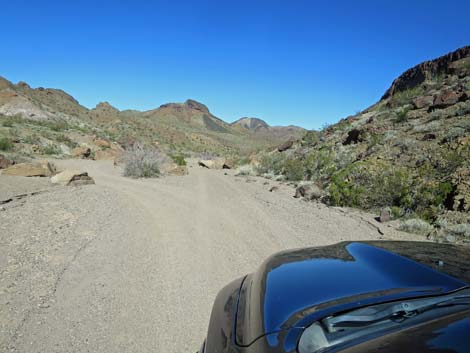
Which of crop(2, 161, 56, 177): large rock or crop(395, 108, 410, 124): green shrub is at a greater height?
crop(395, 108, 410, 124): green shrub

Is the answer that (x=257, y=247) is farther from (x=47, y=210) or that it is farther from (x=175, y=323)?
(x=47, y=210)

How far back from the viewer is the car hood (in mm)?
1586

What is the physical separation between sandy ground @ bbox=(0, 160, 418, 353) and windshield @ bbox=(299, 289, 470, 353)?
1.91 metres

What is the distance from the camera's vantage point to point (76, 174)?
11.3 meters

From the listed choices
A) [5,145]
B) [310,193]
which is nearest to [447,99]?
[310,193]

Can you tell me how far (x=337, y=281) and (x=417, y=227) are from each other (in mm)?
6105

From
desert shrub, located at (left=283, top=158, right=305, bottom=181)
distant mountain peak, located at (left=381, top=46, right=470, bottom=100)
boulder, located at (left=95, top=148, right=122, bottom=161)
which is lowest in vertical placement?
desert shrub, located at (left=283, top=158, right=305, bottom=181)

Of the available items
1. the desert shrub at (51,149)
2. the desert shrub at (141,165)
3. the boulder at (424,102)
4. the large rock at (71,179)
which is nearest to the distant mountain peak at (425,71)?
the boulder at (424,102)

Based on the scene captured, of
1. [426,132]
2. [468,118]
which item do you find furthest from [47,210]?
[468,118]

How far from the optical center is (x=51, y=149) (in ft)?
76.5

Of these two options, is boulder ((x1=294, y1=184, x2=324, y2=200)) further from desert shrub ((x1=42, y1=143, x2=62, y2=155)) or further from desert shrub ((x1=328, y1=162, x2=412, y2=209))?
desert shrub ((x1=42, y1=143, x2=62, y2=155))

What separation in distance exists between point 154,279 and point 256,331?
9.90 feet

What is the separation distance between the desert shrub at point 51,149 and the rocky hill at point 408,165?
15.3 metres

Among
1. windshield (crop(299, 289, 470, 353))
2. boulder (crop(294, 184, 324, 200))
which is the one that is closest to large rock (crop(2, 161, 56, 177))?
boulder (crop(294, 184, 324, 200))
